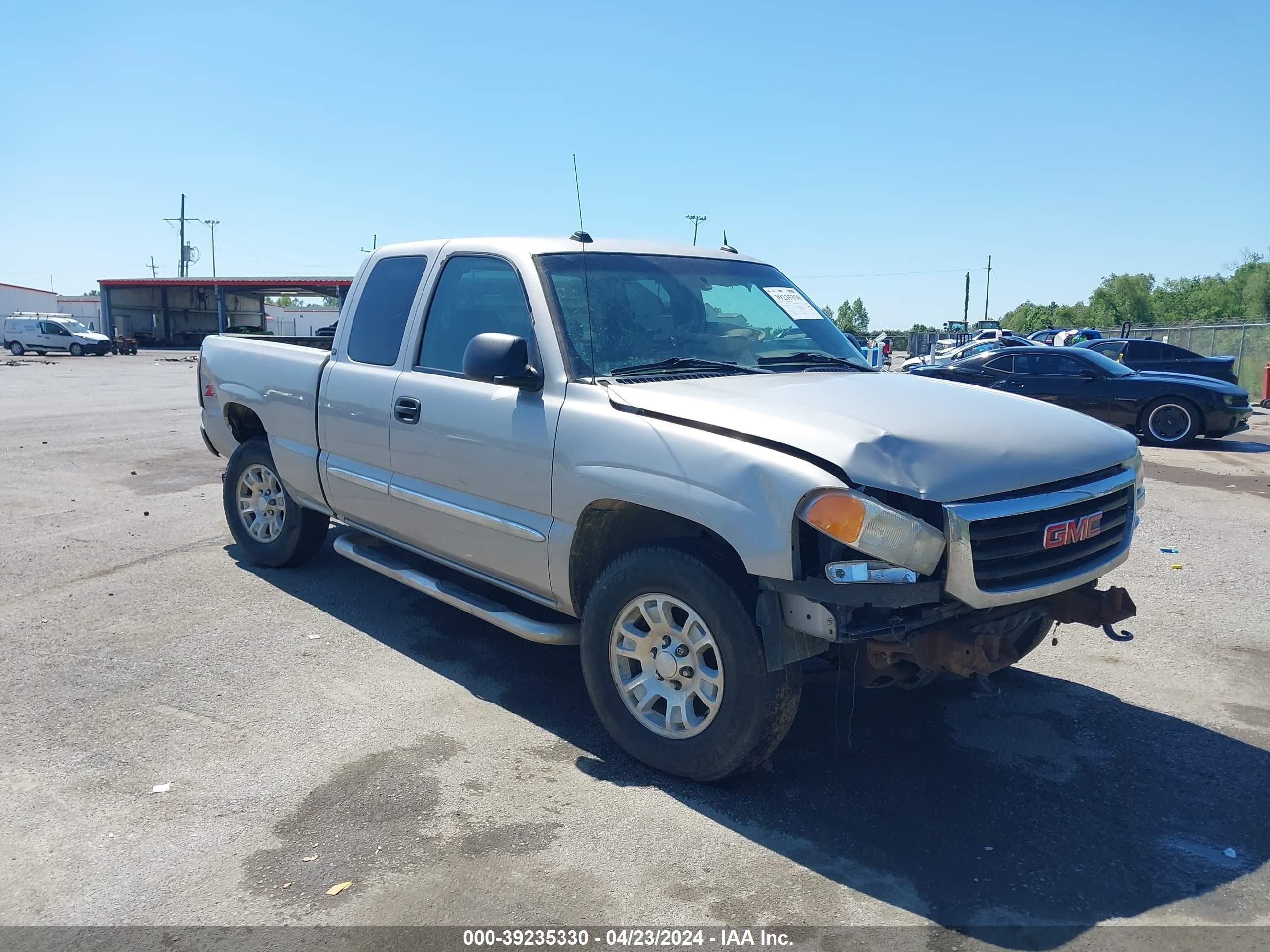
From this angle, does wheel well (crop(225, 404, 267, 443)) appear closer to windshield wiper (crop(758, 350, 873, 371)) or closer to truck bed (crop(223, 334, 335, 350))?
truck bed (crop(223, 334, 335, 350))

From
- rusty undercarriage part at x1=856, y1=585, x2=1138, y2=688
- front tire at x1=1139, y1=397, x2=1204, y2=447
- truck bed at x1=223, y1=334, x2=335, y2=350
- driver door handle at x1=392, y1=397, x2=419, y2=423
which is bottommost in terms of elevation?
front tire at x1=1139, y1=397, x2=1204, y2=447

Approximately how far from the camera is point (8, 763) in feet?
12.4

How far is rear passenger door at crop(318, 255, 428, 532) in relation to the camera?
16.5ft

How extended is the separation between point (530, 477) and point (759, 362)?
3.94 ft

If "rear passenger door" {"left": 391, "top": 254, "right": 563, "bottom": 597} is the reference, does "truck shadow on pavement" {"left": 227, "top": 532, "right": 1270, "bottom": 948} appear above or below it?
below

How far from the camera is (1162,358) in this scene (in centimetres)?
2114

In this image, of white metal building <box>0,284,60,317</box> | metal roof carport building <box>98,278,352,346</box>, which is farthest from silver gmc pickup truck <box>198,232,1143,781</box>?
white metal building <box>0,284,60,317</box>

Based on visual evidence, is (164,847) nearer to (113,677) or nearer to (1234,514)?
(113,677)

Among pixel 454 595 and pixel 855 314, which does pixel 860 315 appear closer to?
pixel 855 314

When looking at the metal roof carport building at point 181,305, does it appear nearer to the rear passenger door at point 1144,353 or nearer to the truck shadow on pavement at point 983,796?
the rear passenger door at point 1144,353

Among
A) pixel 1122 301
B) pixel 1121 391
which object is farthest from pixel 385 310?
pixel 1122 301

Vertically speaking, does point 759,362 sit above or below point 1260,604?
above

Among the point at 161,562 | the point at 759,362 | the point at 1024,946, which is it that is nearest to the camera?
the point at 1024,946

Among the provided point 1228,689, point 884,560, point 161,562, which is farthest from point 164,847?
point 1228,689
